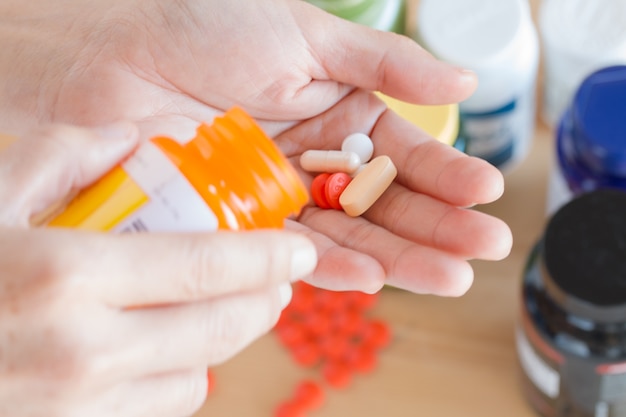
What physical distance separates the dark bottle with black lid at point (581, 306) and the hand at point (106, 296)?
32cm

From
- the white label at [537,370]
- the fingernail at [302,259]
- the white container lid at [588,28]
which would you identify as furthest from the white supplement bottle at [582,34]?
the fingernail at [302,259]

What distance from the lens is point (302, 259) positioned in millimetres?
525

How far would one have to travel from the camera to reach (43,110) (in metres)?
0.83

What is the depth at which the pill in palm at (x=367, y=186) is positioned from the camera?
0.70m

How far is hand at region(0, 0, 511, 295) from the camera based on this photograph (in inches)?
26.0

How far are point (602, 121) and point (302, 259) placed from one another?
46 cm

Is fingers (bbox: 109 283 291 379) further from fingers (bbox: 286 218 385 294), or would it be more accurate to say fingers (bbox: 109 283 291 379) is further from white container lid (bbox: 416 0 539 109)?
white container lid (bbox: 416 0 539 109)

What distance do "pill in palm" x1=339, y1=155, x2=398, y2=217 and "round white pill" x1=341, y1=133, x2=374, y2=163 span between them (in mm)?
43

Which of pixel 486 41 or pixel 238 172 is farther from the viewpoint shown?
pixel 486 41

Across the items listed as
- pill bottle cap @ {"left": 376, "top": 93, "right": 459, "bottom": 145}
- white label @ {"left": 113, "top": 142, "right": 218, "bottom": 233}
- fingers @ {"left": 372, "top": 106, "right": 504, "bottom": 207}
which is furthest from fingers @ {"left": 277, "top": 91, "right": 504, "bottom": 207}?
white label @ {"left": 113, "top": 142, "right": 218, "bottom": 233}

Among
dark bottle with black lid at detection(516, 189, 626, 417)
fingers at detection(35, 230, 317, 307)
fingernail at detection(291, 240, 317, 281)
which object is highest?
Result: fingers at detection(35, 230, 317, 307)

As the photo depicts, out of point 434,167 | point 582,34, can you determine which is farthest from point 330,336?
point 582,34

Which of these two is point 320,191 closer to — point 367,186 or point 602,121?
point 367,186

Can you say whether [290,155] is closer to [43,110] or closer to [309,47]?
[309,47]
